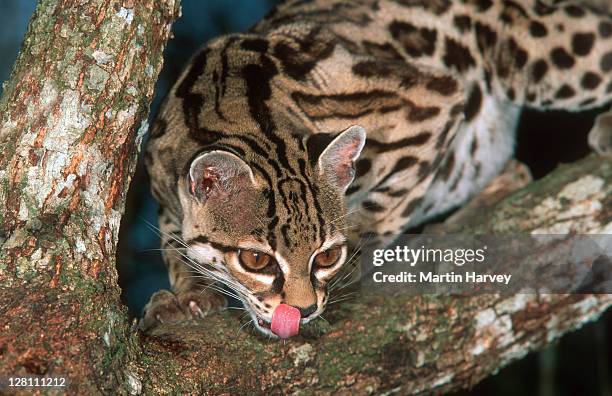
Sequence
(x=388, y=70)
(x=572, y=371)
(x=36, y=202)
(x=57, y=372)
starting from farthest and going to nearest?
(x=572, y=371) → (x=388, y=70) → (x=36, y=202) → (x=57, y=372)

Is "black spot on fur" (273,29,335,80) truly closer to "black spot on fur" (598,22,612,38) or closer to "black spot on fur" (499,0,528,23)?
"black spot on fur" (499,0,528,23)

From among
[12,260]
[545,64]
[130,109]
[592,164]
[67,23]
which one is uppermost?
[67,23]

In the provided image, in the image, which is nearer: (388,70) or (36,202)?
(36,202)

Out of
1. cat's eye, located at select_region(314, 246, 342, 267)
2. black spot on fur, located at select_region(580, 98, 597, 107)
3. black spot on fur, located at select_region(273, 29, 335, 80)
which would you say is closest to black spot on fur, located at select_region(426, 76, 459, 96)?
black spot on fur, located at select_region(273, 29, 335, 80)

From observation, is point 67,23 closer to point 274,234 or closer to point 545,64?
point 274,234

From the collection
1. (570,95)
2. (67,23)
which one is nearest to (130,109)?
(67,23)

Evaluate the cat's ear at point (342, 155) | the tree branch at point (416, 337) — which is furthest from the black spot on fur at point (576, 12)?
the cat's ear at point (342, 155)

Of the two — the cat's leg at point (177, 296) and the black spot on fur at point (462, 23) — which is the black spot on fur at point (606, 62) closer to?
the black spot on fur at point (462, 23)
